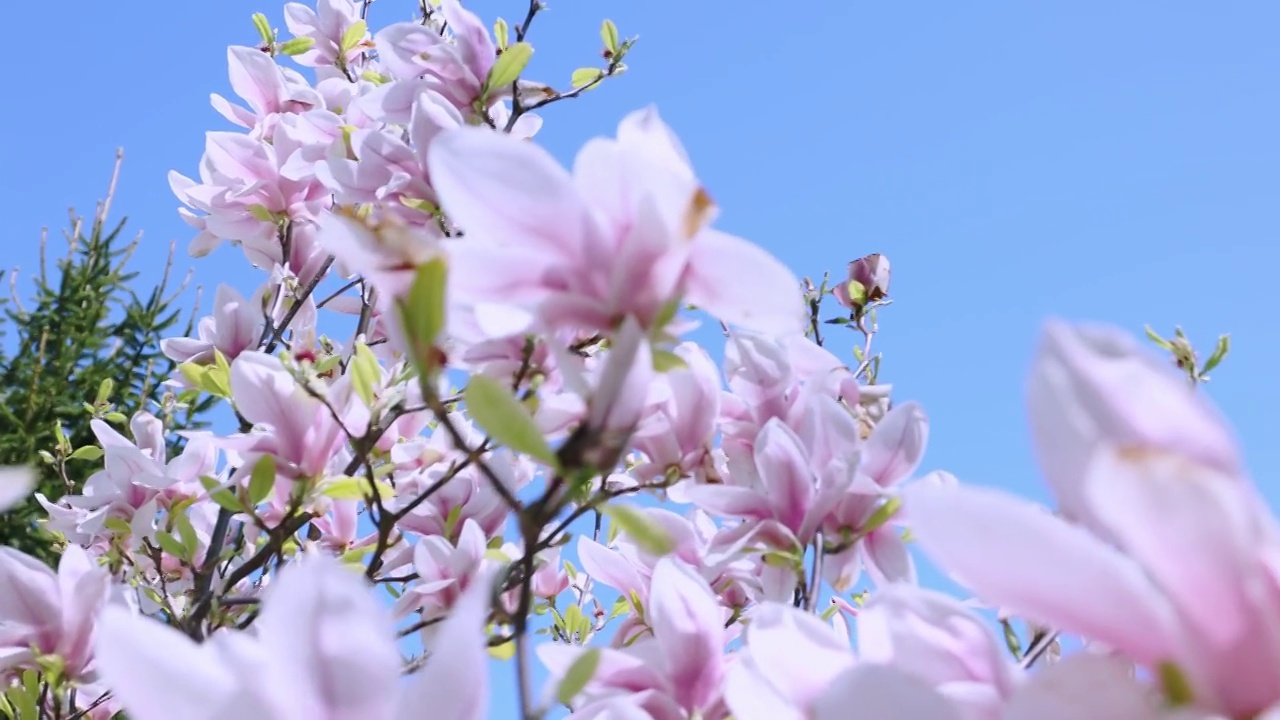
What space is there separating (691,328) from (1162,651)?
35 centimetres

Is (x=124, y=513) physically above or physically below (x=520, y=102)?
below

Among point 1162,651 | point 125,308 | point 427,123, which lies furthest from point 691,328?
point 125,308

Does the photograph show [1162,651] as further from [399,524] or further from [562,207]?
[399,524]

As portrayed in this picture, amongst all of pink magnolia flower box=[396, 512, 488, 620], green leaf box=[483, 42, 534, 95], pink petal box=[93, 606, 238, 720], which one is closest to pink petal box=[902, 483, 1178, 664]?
pink petal box=[93, 606, 238, 720]

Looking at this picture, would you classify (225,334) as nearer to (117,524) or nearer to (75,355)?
(117,524)

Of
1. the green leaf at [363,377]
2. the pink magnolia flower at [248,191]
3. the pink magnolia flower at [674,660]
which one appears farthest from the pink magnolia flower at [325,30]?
the pink magnolia flower at [674,660]

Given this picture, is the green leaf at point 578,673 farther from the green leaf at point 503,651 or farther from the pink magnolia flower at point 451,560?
the pink magnolia flower at point 451,560

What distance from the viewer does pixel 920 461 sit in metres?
1.07

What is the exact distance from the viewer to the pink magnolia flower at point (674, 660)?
78cm

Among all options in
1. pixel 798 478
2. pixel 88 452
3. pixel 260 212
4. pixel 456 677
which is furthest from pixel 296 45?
pixel 456 677

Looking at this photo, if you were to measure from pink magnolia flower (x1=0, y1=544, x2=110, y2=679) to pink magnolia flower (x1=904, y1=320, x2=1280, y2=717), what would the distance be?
39.1 inches

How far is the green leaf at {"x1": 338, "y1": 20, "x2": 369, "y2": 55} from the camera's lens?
2.16m

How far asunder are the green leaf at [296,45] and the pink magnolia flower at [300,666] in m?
1.98

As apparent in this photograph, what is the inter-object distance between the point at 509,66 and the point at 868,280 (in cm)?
85
